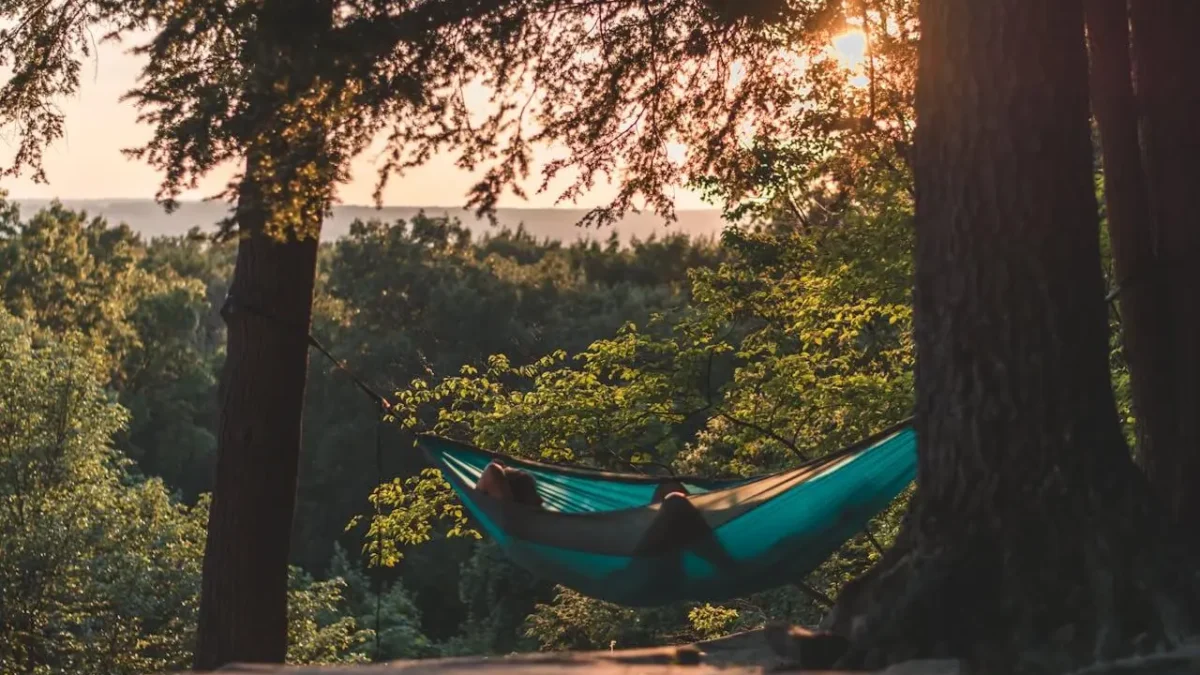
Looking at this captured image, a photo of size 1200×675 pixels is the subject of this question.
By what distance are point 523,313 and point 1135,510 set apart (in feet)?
74.1

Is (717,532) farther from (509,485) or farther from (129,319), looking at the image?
(129,319)

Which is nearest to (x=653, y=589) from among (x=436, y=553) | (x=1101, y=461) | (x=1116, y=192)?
(x=1101, y=461)

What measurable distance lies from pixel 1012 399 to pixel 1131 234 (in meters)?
1.01

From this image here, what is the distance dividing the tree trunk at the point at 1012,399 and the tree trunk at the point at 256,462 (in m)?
1.87

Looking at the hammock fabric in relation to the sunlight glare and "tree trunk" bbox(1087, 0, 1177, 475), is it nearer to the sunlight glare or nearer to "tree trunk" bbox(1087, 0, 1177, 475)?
"tree trunk" bbox(1087, 0, 1177, 475)

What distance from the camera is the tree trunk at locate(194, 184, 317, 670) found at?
4141mm

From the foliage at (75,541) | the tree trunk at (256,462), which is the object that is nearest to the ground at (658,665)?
the tree trunk at (256,462)

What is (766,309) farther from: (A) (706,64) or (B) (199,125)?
(B) (199,125)

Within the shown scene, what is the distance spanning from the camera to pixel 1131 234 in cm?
374

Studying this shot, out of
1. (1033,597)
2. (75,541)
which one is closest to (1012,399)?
(1033,597)

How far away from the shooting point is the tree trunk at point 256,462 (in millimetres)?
4141

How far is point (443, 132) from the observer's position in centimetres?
455

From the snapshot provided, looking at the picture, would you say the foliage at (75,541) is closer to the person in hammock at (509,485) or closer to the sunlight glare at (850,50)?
the sunlight glare at (850,50)

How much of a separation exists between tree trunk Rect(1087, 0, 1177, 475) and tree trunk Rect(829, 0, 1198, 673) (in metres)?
0.62
